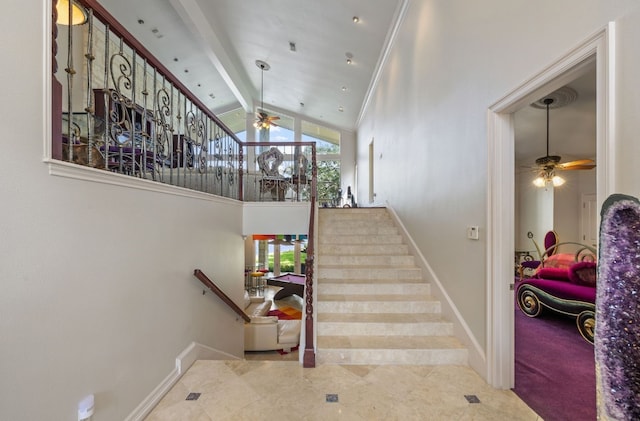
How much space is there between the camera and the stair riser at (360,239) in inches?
178

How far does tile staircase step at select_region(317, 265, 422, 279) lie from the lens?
367 cm

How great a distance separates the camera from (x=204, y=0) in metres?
5.85

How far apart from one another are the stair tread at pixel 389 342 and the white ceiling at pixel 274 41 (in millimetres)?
4746

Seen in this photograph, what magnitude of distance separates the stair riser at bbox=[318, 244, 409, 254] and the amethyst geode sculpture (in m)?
3.43

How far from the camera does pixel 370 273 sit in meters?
3.73

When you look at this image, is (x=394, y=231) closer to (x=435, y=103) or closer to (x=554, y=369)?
(x=435, y=103)

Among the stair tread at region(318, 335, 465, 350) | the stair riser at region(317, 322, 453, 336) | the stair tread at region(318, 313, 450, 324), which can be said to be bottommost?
the stair tread at region(318, 335, 465, 350)

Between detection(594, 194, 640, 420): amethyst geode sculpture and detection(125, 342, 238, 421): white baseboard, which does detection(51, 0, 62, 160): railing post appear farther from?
detection(594, 194, 640, 420): amethyst geode sculpture

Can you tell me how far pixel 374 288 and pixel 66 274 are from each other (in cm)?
285

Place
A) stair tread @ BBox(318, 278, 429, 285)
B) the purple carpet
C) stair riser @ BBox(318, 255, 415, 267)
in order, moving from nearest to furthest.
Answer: the purple carpet, stair tread @ BBox(318, 278, 429, 285), stair riser @ BBox(318, 255, 415, 267)

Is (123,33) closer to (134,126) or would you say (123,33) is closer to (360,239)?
(134,126)

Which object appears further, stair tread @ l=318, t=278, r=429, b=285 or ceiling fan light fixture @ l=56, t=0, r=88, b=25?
stair tread @ l=318, t=278, r=429, b=285

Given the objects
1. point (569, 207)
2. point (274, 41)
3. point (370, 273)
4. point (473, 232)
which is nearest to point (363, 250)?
point (370, 273)

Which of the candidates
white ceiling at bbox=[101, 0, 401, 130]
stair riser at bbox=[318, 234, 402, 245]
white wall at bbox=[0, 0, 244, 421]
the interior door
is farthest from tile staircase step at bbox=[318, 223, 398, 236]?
the interior door
